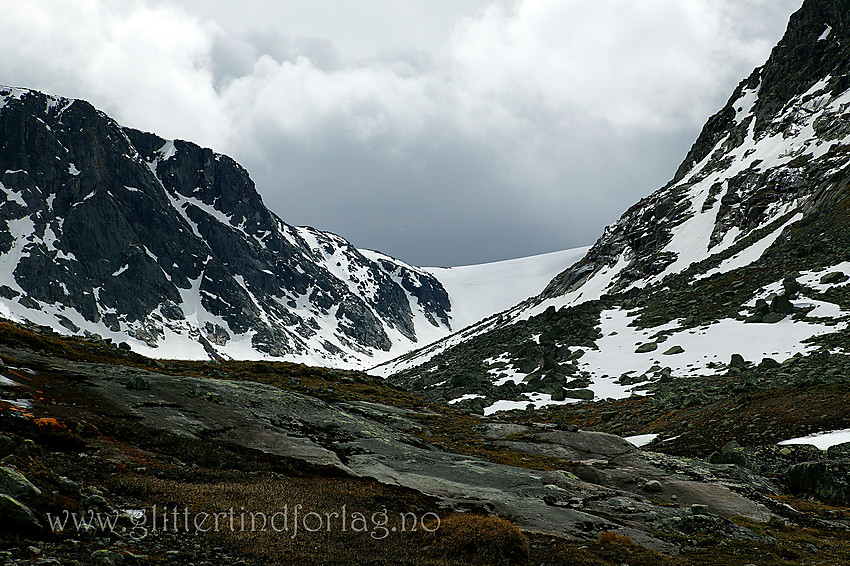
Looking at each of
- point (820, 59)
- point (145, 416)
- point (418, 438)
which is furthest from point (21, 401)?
point (820, 59)

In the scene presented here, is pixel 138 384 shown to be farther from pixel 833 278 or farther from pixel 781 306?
pixel 833 278

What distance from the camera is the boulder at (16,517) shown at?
10234mm

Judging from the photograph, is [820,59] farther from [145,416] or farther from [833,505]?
[145,416]

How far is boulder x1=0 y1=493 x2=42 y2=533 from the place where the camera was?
10234mm

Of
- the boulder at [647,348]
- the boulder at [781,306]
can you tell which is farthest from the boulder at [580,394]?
the boulder at [781,306]

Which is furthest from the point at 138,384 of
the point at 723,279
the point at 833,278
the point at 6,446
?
the point at 723,279

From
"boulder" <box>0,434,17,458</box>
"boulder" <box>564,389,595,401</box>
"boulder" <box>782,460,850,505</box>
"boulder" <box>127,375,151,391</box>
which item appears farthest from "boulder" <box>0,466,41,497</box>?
"boulder" <box>564,389,595,401</box>

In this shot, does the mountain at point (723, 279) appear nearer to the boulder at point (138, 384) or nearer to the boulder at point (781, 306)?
the boulder at point (781, 306)

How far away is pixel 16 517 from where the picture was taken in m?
10.4

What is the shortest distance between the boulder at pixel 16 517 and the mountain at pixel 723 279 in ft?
143

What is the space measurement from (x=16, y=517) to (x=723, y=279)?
8129 centimetres

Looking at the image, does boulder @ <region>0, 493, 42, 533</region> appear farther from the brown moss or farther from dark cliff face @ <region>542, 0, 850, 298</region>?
dark cliff face @ <region>542, 0, 850, 298</region>

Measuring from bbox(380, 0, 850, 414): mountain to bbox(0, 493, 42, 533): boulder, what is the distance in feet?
143

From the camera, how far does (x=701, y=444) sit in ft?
110
